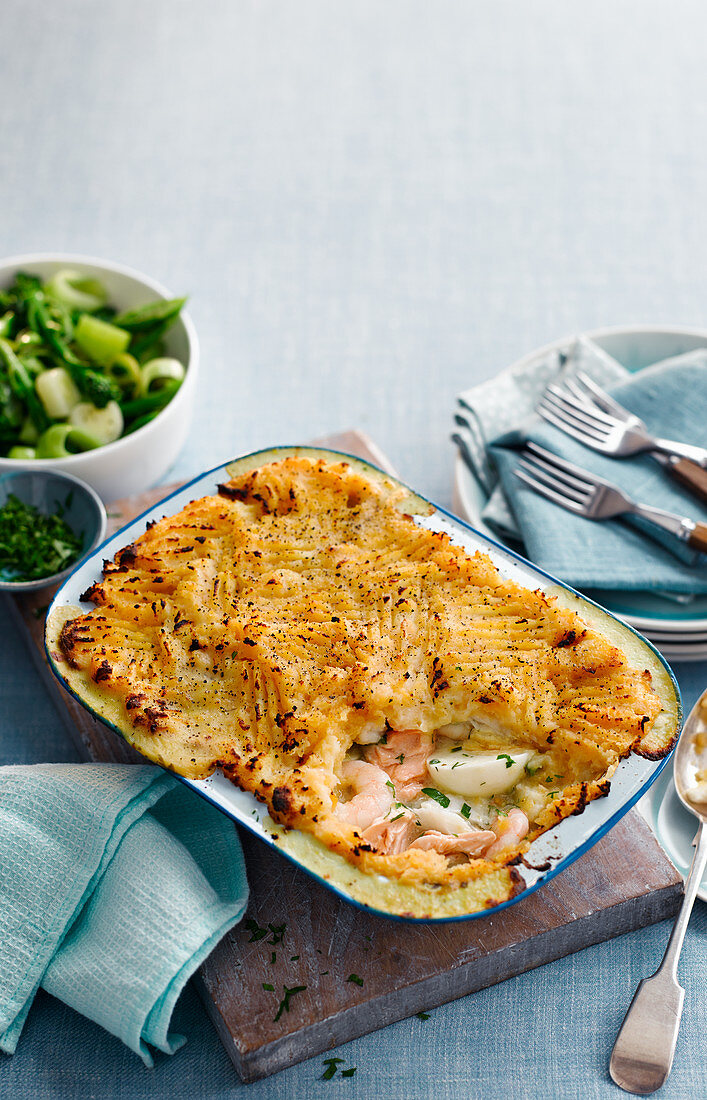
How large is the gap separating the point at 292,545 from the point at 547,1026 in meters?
1.40

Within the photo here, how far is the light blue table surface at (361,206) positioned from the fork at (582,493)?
1.58 feet

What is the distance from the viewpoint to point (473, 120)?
586cm

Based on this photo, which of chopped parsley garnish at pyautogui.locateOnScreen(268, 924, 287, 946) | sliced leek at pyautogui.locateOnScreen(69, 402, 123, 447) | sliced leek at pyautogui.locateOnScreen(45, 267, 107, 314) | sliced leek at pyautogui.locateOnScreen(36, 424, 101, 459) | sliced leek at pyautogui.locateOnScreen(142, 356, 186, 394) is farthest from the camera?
sliced leek at pyautogui.locateOnScreen(45, 267, 107, 314)

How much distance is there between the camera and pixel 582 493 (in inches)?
145

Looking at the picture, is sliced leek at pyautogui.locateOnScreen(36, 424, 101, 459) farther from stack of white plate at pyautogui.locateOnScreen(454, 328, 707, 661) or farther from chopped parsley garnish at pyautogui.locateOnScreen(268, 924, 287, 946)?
chopped parsley garnish at pyautogui.locateOnScreen(268, 924, 287, 946)

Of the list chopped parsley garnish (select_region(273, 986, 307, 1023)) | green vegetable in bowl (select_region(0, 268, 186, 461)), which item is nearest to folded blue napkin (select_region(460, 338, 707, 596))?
green vegetable in bowl (select_region(0, 268, 186, 461))

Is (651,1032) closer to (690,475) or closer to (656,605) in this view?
(656,605)

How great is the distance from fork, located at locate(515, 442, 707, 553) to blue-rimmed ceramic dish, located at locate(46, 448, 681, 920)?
28.2 inches

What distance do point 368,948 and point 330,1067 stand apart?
0.29 metres

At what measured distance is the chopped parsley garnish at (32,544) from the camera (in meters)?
3.50

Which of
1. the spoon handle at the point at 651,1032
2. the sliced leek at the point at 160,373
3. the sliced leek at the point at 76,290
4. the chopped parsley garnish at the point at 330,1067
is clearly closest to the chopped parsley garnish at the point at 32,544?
the sliced leek at the point at 160,373

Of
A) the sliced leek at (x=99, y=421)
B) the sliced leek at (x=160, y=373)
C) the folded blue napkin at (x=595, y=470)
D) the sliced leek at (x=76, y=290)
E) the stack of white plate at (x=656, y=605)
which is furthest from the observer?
the sliced leek at (x=76, y=290)

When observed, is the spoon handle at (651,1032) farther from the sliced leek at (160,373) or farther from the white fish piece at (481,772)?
the sliced leek at (160,373)

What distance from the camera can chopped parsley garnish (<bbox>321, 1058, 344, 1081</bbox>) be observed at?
259 centimetres
